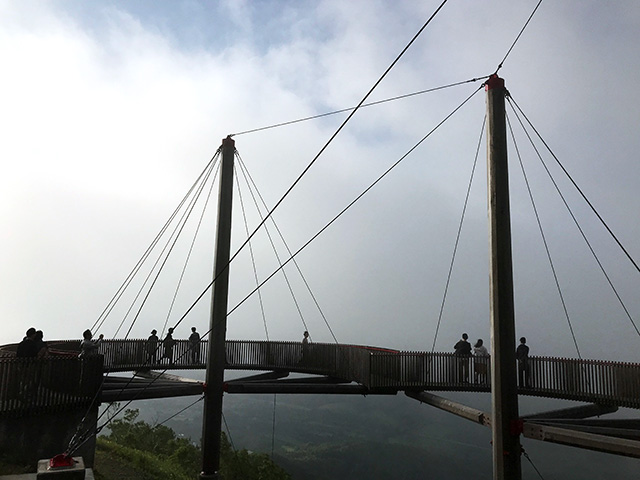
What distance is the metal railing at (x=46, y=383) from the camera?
453 inches

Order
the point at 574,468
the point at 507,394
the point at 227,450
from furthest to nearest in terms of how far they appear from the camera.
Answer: the point at 574,468, the point at 227,450, the point at 507,394

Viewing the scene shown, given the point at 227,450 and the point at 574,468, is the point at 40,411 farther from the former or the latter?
the point at 574,468

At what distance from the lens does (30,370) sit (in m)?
11.9

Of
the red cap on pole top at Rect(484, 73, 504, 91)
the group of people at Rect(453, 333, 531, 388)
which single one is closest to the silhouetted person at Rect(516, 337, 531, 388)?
the group of people at Rect(453, 333, 531, 388)

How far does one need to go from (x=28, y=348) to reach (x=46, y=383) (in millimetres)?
1365

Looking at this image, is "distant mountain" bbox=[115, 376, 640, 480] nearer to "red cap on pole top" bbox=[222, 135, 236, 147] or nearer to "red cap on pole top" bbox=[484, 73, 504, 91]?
"red cap on pole top" bbox=[222, 135, 236, 147]

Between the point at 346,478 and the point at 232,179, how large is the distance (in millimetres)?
127332

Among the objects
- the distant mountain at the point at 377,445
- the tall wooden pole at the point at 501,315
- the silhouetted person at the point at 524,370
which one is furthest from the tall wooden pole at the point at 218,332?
the distant mountain at the point at 377,445

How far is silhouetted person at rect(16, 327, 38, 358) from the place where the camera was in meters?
12.8

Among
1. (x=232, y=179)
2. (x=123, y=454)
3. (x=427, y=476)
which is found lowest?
(x=427, y=476)

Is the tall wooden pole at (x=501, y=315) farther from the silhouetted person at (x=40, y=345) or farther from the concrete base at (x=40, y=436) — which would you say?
the silhouetted person at (x=40, y=345)

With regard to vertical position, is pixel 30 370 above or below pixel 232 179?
below

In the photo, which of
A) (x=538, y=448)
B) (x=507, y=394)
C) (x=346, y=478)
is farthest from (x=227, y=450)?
(x=538, y=448)

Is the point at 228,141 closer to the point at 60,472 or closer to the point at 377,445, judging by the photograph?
the point at 60,472
